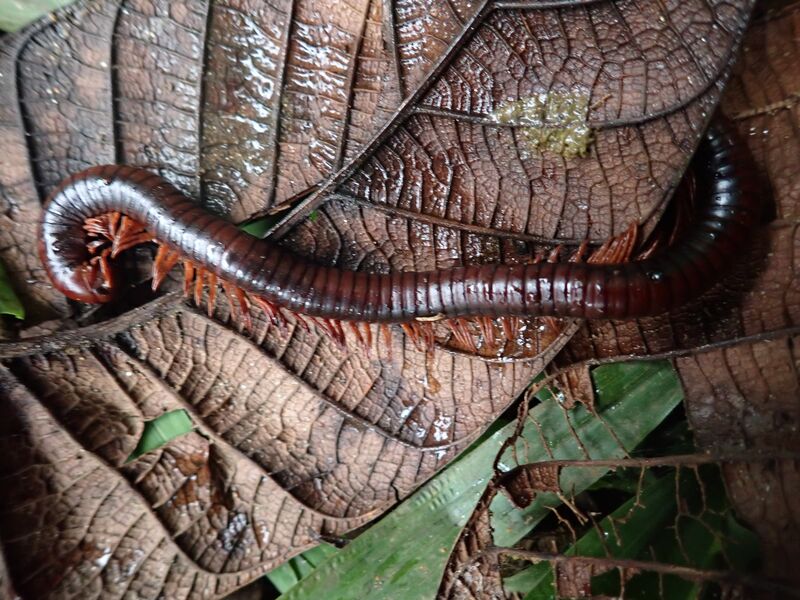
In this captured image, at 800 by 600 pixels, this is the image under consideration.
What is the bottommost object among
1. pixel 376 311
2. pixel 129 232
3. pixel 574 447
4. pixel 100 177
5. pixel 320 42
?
pixel 574 447

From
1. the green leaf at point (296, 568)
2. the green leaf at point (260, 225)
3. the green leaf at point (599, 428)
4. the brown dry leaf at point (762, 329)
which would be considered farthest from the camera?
the green leaf at point (296, 568)

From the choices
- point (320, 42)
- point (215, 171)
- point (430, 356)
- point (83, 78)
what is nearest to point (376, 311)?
point (430, 356)

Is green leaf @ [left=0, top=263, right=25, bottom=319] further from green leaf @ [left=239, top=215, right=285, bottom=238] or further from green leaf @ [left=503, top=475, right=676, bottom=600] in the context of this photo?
green leaf @ [left=503, top=475, right=676, bottom=600]

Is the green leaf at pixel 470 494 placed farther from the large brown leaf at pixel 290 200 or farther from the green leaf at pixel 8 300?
the green leaf at pixel 8 300

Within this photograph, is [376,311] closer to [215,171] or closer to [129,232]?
[215,171]

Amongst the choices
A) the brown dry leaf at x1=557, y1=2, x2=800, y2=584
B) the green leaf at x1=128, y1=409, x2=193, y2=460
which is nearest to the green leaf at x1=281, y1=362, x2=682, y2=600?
the brown dry leaf at x1=557, y1=2, x2=800, y2=584

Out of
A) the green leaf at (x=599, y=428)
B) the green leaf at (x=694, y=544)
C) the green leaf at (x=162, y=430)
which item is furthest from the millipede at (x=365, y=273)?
the green leaf at (x=694, y=544)
